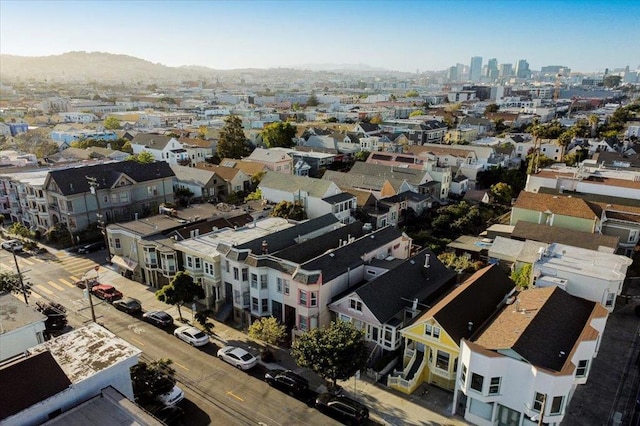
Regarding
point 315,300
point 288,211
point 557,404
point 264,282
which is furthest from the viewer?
point 288,211

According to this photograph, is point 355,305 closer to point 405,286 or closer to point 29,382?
point 405,286

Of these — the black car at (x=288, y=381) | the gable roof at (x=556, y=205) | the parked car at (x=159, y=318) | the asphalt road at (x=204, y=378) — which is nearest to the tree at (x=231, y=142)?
the asphalt road at (x=204, y=378)

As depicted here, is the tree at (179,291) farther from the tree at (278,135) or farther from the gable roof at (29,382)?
the tree at (278,135)

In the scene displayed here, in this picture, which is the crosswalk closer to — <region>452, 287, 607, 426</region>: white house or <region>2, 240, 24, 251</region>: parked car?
<region>2, 240, 24, 251</region>: parked car

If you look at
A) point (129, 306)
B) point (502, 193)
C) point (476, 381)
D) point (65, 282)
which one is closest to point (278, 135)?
point (502, 193)

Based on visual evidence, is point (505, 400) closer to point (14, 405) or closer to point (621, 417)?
point (621, 417)

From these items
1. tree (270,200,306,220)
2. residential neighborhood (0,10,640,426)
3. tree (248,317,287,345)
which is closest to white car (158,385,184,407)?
residential neighborhood (0,10,640,426)

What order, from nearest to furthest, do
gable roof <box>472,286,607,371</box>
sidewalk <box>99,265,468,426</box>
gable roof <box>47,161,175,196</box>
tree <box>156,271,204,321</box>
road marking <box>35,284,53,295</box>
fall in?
gable roof <box>472,286,607,371</box> < sidewalk <box>99,265,468,426</box> < tree <box>156,271,204,321</box> < road marking <box>35,284,53,295</box> < gable roof <box>47,161,175,196</box>
